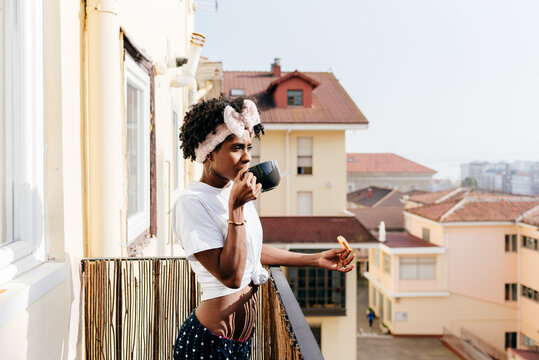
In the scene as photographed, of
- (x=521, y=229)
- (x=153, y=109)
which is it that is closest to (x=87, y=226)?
(x=153, y=109)

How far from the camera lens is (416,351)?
23625 millimetres

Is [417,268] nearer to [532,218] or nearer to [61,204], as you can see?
[532,218]

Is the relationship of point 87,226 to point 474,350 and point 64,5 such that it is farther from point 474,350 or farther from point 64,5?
point 474,350

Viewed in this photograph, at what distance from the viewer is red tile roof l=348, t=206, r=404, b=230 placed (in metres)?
37.6

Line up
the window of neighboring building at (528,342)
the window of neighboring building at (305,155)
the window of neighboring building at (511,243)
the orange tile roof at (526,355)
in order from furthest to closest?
the window of neighboring building at (511,243), the window of neighboring building at (528,342), the orange tile roof at (526,355), the window of neighboring building at (305,155)

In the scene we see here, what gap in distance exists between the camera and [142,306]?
2.69 m

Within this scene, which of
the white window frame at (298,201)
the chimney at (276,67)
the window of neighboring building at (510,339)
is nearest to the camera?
the white window frame at (298,201)

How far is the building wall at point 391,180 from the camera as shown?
59.6 metres

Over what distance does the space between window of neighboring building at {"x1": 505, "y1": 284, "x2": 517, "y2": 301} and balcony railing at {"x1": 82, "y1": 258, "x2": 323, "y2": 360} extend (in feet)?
89.2

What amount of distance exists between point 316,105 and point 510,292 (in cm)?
1555

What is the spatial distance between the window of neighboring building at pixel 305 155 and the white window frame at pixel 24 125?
55.8 ft

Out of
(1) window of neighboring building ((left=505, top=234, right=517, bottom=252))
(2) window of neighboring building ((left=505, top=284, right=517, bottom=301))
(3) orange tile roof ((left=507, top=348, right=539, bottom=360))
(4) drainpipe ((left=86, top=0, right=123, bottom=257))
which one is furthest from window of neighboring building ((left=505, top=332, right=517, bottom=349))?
(4) drainpipe ((left=86, top=0, right=123, bottom=257))

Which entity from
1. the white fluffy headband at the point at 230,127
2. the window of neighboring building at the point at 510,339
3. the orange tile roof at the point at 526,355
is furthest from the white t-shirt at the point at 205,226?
the window of neighboring building at the point at 510,339

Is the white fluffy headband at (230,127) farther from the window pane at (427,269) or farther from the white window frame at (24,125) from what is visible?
the window pane at (427,269)
